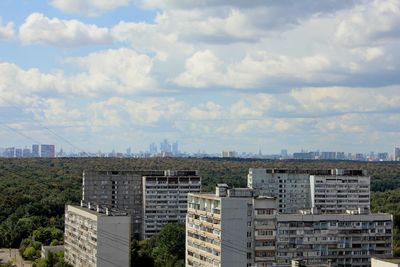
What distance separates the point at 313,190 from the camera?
60.6m

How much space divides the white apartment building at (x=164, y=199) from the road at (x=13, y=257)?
10.8 meters

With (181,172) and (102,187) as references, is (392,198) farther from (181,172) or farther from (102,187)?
(102,187)

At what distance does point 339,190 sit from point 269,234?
3012 cm

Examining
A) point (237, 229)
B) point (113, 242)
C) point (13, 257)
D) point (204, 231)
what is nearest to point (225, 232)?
point (237, 229)

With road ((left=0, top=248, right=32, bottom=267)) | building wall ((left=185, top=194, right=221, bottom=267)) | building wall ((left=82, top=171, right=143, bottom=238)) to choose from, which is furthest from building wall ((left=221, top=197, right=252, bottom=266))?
building wall ((left=82, top=171, right=143, bottom=238))

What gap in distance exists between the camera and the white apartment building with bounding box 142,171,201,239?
59.9m

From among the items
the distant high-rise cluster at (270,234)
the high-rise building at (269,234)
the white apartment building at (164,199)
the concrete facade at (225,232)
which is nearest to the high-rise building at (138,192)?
the white apartment building at (164,199)

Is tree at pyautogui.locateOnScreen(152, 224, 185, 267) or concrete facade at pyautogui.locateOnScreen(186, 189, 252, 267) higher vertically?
concrete facade at pyautogui.locateOnScreen(186, 189, 252, 267)

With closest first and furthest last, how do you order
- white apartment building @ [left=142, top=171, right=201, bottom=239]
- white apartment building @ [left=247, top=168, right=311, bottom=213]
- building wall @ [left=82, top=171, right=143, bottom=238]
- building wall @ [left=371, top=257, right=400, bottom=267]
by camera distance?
building wall @ [left=371, top=257, right=400, bottom=267]
white apartment building @ [left=142, top=171, right=201, bottom=239]
white apartment building @ [left=247, top=168, right=311, bottom=213]
building wall @ [left=82, top=171, right=143, bottom=238]

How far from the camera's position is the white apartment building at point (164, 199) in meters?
59.9

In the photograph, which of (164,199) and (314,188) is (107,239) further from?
(314,188)

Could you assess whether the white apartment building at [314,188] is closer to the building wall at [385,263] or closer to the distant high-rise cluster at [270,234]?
the distant high-rise cluster at [270,234]

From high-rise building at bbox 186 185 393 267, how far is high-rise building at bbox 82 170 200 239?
26005mm

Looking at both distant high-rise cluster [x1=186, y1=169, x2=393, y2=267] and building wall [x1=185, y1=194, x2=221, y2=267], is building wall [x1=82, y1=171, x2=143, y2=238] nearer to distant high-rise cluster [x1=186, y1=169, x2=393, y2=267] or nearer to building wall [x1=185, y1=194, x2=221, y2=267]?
building wall [x1=185, y1=194, x2=221, y2=267]
